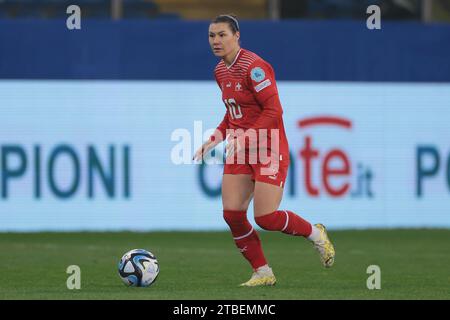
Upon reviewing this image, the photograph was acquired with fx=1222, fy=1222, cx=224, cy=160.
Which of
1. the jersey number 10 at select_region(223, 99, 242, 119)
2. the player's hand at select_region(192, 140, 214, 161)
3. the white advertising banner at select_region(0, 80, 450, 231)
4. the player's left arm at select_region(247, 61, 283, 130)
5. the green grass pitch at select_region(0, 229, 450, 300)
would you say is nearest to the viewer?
the green grass pitch at select_region(0, 229, 450, 300)

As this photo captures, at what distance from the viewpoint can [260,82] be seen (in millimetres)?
10094

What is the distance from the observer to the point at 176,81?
18469mm

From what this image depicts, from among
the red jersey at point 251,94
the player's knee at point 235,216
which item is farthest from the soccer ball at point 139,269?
the red jersey at point 251,94

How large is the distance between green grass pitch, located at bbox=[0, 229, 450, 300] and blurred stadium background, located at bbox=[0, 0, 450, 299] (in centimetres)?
27

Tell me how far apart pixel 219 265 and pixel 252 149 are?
3.20 metres

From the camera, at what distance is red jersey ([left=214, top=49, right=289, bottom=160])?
1010 cm

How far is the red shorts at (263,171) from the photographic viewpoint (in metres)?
10.2

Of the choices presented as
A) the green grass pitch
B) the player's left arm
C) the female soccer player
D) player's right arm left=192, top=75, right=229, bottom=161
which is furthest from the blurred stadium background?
the player's left arm

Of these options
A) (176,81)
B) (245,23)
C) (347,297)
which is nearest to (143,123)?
(176,81)

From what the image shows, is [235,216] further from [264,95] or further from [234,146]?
[264,95]

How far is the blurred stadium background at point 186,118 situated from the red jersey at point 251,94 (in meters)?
6.76

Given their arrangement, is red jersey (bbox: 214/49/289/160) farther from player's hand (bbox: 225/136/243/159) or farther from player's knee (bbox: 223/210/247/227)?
player's knee (bbox: 223/210/247/227)

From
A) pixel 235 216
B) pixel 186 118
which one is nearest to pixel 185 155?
pixel 186 118

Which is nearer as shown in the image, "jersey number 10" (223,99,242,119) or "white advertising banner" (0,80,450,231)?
"jersey number 10" (223,99,242,119)
